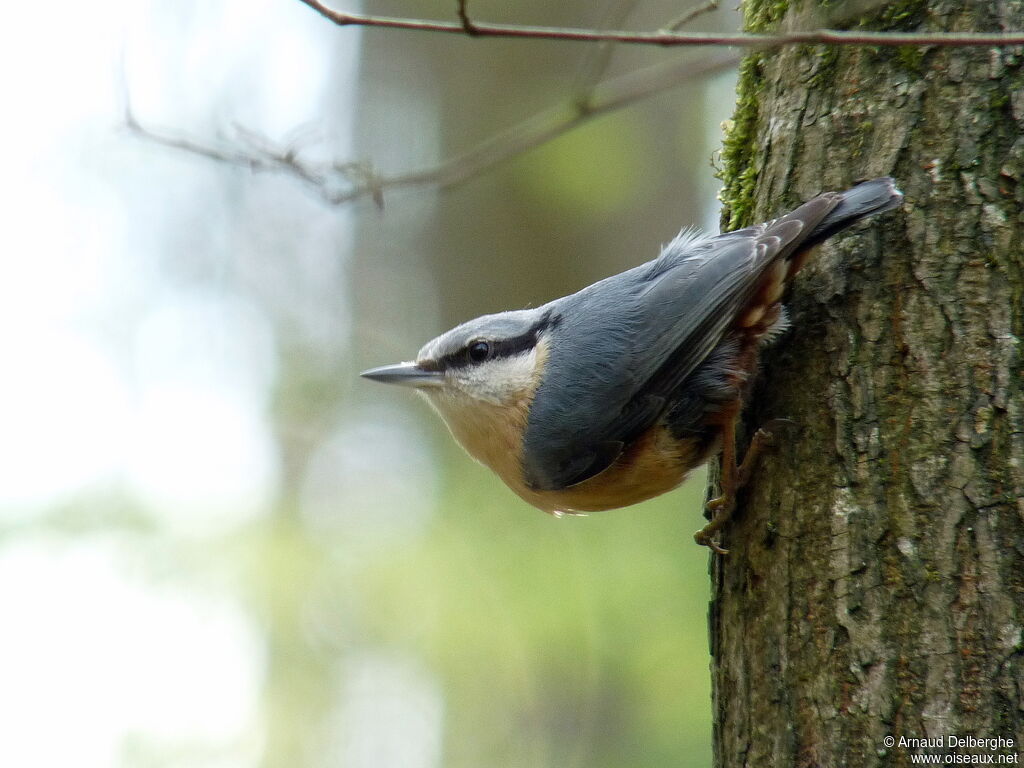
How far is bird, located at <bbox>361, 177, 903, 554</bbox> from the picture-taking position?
2.44 m

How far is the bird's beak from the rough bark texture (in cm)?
118

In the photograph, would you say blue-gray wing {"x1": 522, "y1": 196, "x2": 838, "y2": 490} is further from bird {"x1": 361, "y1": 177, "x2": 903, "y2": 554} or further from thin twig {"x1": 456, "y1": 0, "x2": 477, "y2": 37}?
thin twig {"x1": 456, "y1": 0, "x2": 477, "y2": 37}

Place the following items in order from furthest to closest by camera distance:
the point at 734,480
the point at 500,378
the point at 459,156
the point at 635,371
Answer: the point at 500,378, the point at 635,371, the point at 734,480, the point at 459,156

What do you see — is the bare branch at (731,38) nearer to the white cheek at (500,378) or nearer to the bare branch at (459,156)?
the bare branch at (459,156)

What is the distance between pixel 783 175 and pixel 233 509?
5397 mm

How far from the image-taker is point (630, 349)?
2697 millimetres

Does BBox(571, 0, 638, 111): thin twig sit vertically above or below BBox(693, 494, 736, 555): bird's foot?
above

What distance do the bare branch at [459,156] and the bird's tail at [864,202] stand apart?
18.7 inches

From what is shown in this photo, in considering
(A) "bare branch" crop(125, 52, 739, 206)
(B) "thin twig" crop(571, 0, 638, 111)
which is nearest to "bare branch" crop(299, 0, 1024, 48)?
(A) "bare branch" crop(125, 52, 739, 206)

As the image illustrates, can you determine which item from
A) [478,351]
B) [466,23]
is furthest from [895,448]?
[478,351]

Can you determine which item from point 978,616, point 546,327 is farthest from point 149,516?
point 978,616

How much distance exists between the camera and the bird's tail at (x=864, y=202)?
2113 millimetres

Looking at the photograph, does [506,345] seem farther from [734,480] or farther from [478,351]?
[734,480]

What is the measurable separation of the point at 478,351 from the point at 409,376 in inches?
9.7
